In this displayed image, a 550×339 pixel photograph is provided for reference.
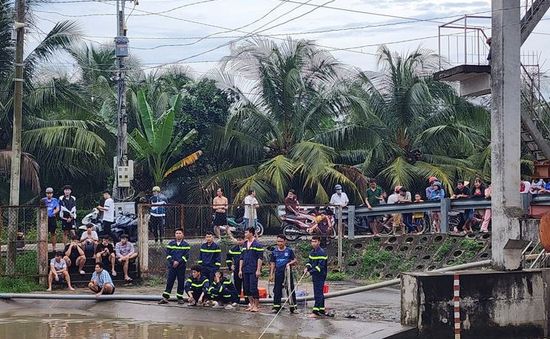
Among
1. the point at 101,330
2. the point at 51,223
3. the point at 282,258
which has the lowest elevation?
the point at 101,330

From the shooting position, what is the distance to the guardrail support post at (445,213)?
23703 millimetres

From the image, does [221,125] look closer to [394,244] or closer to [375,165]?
[375,165]

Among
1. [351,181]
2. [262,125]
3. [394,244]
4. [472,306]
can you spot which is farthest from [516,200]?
[262,125]

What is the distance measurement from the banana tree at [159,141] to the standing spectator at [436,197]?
966cm

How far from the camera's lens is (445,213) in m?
23.8

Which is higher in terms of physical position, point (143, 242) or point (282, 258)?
point (143, 242)

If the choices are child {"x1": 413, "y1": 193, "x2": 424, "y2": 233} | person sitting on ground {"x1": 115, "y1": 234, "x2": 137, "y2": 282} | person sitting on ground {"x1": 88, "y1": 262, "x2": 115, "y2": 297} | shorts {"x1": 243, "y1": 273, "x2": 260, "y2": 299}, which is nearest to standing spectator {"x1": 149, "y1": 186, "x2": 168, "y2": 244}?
person sitting on ground {"x1": 115, "y1": 234, "x2": 137, "y2": 282}

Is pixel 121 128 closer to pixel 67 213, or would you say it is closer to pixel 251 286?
pixel 67 213

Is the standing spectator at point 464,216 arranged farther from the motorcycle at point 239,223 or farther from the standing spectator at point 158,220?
the standing spectator at point 158,220

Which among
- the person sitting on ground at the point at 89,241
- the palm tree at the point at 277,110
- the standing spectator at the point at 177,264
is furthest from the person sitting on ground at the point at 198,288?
the palm tree at the point at 277,110

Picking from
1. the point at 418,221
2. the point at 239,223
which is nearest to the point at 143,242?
the point at 239,223

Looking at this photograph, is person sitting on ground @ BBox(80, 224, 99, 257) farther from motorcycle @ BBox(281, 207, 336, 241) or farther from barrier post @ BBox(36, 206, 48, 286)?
motorcycle @ BBox(281, 207, 336, 241)

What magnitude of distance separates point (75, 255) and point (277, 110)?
474 inches

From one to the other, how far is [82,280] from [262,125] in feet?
38.5
